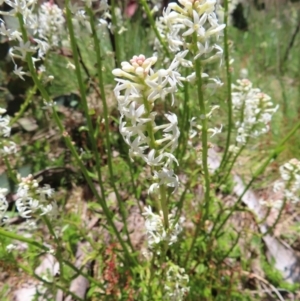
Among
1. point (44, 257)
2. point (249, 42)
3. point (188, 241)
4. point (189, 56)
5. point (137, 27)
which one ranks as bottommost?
point (44, 257)

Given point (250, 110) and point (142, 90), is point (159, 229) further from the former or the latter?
point (250, 110)

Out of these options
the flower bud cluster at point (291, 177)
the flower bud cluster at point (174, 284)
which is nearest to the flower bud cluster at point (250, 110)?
the flower bud cluster at point (291, 177)

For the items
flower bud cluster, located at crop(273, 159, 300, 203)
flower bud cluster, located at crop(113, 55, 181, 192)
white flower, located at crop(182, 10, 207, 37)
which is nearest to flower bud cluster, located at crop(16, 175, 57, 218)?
flower bud cluster, located at crop(113, 55, 181, 192)

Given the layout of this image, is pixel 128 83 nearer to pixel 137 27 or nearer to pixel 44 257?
pixel 44 257

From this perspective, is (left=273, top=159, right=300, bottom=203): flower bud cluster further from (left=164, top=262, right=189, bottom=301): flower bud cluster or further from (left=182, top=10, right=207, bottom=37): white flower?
(left=182, top=10, right=207, bottom=37): white flower

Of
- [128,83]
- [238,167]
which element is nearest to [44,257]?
[238,167]

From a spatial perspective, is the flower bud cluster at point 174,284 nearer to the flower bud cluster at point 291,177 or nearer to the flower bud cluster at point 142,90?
the flower bud cluster at point 291,177

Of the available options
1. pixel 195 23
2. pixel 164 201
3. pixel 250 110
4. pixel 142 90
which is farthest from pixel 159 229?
pixel 250 110

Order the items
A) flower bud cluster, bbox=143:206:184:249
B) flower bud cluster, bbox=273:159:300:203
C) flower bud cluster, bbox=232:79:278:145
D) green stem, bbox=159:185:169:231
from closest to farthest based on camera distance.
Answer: green stem, bbox=159:185:169:231 < flower bud cluster, bbox=143:206:184:249 < flower bud cluster, bbox=273:159:300:203 < flower bud cluster, bbox=232:79:278:145
